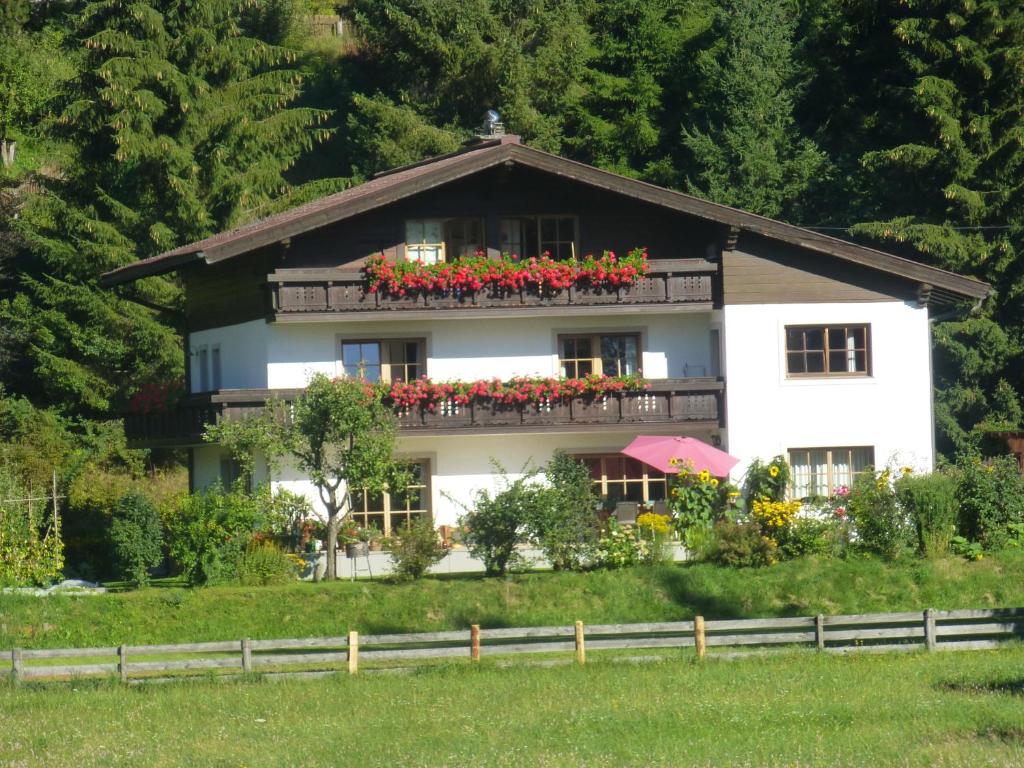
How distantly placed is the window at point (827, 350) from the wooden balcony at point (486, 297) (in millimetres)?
2167

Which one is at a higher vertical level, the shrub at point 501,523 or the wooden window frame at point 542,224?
the wooden window frame at point 542,224

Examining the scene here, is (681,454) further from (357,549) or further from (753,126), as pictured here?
(753,126)

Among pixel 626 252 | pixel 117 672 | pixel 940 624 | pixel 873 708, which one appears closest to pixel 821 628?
pixel 940 624

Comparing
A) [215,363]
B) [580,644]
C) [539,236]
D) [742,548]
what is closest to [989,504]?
[742,548]

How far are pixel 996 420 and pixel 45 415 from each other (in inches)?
1049

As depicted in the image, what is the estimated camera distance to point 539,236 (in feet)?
110

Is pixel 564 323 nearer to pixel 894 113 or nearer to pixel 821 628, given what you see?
pixel 821 628

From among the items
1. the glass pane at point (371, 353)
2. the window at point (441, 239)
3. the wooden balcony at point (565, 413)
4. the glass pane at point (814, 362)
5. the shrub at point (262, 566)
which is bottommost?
the shrub at point (262, 566)

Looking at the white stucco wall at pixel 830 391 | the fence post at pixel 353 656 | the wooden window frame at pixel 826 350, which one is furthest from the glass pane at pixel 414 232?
the fence post at pixel 353 656

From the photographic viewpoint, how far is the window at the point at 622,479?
33.3 meters

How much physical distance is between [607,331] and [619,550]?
6.87m

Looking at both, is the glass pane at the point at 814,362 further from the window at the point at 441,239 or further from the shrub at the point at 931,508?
the window at the point at 441,239

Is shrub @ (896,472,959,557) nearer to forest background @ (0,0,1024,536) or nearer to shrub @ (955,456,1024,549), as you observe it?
shrub @ (955,456,1024,549)

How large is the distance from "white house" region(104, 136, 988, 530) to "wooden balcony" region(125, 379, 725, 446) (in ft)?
0.14
